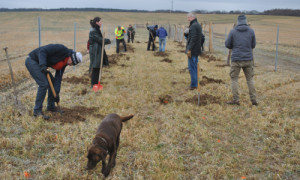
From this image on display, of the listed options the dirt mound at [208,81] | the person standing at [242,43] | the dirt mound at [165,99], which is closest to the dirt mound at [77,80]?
the dirt mound at [165,99]

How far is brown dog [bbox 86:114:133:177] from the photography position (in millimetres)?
2874

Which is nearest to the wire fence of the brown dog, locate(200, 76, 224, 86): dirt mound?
locate(200, 76, 224, 86): dirt mound

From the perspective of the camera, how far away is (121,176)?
3.30m

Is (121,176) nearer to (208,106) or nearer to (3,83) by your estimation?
(208,106)

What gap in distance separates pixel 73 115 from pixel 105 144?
2.49 metres

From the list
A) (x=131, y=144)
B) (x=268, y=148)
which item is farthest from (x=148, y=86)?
(x=268, y=148)

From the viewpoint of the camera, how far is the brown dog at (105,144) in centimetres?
287

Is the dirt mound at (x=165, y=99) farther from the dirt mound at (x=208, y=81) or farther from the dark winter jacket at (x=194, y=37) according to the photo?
the dirt mound at (x=208, y=81)

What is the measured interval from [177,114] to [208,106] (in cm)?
101

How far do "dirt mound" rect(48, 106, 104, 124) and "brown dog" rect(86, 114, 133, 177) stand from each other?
178 cm

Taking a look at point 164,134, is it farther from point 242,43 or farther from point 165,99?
point 242,43

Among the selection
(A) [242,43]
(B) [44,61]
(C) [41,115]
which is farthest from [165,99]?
(B) [44,61]

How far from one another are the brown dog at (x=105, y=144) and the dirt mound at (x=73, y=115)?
5.83ft

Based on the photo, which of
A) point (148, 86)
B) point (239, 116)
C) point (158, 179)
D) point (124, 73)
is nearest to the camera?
point (158, 179)
